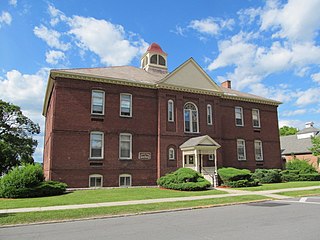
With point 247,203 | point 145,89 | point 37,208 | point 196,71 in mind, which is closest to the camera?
point 37,208

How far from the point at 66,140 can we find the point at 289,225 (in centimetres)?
1710

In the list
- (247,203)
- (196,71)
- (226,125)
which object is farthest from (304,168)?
(247,203)

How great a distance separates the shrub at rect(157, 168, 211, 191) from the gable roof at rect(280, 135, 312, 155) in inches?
985

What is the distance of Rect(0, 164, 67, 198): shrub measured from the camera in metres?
16.8

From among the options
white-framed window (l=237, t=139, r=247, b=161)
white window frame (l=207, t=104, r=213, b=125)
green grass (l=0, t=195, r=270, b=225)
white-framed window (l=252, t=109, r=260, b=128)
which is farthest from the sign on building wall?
white-framed window (l=252, t=109, r=260, b=128)

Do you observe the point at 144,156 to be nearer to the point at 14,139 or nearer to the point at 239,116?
the point at 239,116

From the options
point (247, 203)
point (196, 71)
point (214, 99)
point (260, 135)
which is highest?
point (196, 71)

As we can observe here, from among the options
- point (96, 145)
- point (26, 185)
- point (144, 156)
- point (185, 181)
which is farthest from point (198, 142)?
point (26, 185)

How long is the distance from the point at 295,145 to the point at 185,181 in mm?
28748

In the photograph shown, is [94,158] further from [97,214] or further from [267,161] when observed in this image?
[267,161]

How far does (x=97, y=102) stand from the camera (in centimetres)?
2297

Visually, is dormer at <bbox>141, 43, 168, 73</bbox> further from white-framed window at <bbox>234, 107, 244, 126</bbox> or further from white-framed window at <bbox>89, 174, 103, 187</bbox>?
white-framed window at <bbox>89, 174, 103, 187</bbox>

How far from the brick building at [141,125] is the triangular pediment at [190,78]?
93mm

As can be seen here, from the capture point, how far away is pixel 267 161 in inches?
1222
